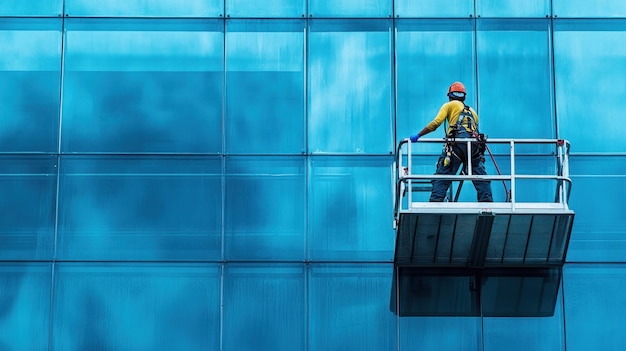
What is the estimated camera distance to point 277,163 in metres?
15.8

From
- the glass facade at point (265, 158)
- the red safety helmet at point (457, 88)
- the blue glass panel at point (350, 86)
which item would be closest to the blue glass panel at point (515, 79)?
the glass facade at point (265, 158)

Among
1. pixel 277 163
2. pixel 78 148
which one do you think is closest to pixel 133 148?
pixel 78 148

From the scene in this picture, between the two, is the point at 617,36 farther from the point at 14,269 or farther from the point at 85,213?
the point at 14,269

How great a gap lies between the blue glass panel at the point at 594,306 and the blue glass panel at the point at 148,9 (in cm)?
605

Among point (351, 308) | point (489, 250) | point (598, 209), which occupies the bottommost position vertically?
point (351, 308)

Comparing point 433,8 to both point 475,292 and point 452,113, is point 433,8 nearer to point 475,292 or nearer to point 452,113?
point 452,113

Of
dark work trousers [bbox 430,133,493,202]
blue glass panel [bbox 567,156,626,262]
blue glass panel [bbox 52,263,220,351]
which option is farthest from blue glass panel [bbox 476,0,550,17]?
blue glass panel [bbox 52,263,220,351]

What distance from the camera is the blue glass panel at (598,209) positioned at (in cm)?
1561

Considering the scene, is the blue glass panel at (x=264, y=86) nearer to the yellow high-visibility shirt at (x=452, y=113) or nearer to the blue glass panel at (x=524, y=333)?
the yellow high-visibility shirt at (x=452, y=113)

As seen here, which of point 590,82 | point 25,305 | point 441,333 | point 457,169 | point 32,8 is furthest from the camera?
point 32,8

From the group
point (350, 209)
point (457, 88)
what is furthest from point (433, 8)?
point (350, 209)

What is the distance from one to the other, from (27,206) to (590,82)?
7.88 meters

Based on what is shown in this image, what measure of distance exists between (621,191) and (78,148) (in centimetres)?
736

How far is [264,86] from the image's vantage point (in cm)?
1606
